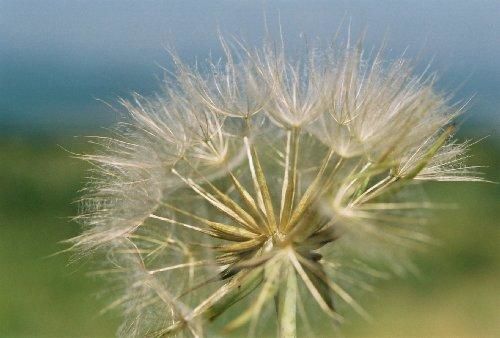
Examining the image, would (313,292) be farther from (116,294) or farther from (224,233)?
(116,294)

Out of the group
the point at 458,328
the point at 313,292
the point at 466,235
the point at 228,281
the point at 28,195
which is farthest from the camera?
the point at 28,195

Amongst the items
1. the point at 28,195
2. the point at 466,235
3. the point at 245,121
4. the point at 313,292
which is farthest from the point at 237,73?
the point at 28,195

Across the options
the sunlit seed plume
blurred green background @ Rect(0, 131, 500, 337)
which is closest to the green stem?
the sunlit seed plume

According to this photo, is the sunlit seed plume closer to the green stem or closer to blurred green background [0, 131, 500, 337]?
the green stem

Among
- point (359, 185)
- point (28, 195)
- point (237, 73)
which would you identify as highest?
point (237, 73)

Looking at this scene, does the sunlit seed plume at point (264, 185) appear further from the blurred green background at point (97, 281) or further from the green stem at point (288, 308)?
the blurred green background at point (97, 281)

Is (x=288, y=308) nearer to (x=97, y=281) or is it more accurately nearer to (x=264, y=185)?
(x=264, y=185)

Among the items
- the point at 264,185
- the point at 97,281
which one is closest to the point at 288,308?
the point at 264,185
